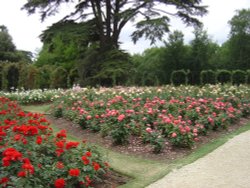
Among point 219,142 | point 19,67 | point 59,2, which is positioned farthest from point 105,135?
point 59,2

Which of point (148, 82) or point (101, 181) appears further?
point (148, 82)

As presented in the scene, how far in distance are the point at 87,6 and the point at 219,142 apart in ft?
56.3

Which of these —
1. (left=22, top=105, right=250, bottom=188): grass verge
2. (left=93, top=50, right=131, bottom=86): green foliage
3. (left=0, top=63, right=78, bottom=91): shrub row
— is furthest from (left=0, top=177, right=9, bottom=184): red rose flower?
(left=93, top=50, right=131, bottom=86): green foliage

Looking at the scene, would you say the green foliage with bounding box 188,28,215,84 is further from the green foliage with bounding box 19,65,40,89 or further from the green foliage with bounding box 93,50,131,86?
the green foliage with bounding box 19,65,40,89

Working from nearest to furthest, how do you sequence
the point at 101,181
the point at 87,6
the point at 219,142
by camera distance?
1. the point at 101,181
2. the point at 219,142
3. the point at 87,6

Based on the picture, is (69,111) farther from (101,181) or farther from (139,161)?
(101,181)

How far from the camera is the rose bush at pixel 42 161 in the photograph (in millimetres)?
3844

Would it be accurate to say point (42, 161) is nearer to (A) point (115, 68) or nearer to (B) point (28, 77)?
(B) point (28, 77)

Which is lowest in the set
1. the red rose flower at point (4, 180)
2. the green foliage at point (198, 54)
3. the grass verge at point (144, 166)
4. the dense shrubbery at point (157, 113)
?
the grass verge at point (144, 166)

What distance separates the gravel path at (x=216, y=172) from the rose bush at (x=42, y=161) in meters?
0.93

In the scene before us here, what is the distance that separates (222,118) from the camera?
27.2ft

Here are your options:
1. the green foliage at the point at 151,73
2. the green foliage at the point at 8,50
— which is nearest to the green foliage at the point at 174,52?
the green foliage at the point at 151,73

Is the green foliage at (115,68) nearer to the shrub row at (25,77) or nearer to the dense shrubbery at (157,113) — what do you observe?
the shrub row at (25,77)

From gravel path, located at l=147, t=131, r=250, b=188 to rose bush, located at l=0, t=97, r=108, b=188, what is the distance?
93 centimetres
